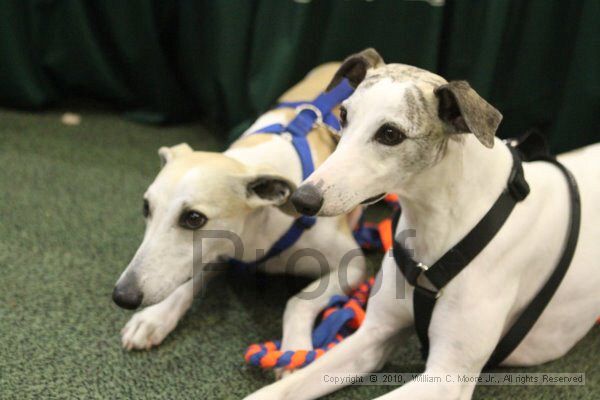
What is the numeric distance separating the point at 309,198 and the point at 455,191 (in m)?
0.35

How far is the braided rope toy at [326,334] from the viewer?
1.59 m

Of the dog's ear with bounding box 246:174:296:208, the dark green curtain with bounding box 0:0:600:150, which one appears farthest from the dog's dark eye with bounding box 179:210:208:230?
the dark green curtain with bounding box 0:0:600:150

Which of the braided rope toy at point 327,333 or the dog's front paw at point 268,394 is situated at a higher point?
the dog's front paw at point 268,394

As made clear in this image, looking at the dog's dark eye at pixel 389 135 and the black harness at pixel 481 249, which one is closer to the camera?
the dog's dark eye at pixel 389 135

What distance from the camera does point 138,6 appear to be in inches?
118

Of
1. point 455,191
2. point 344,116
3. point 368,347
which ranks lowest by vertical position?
point 368,347

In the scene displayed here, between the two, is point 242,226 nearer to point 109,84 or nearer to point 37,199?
point 37,199

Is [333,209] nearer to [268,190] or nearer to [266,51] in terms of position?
[268,190]

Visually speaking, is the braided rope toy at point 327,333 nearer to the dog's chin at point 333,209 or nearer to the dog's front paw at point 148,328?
the dog's front paw at point 148,328

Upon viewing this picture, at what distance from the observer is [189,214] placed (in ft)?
5.16

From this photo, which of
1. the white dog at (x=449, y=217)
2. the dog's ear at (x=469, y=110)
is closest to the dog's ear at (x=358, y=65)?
the white dog at (x=449, y=217)

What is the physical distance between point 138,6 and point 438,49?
5.01 ft

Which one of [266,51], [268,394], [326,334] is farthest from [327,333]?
[266,51]

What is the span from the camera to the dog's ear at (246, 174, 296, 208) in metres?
1.66
